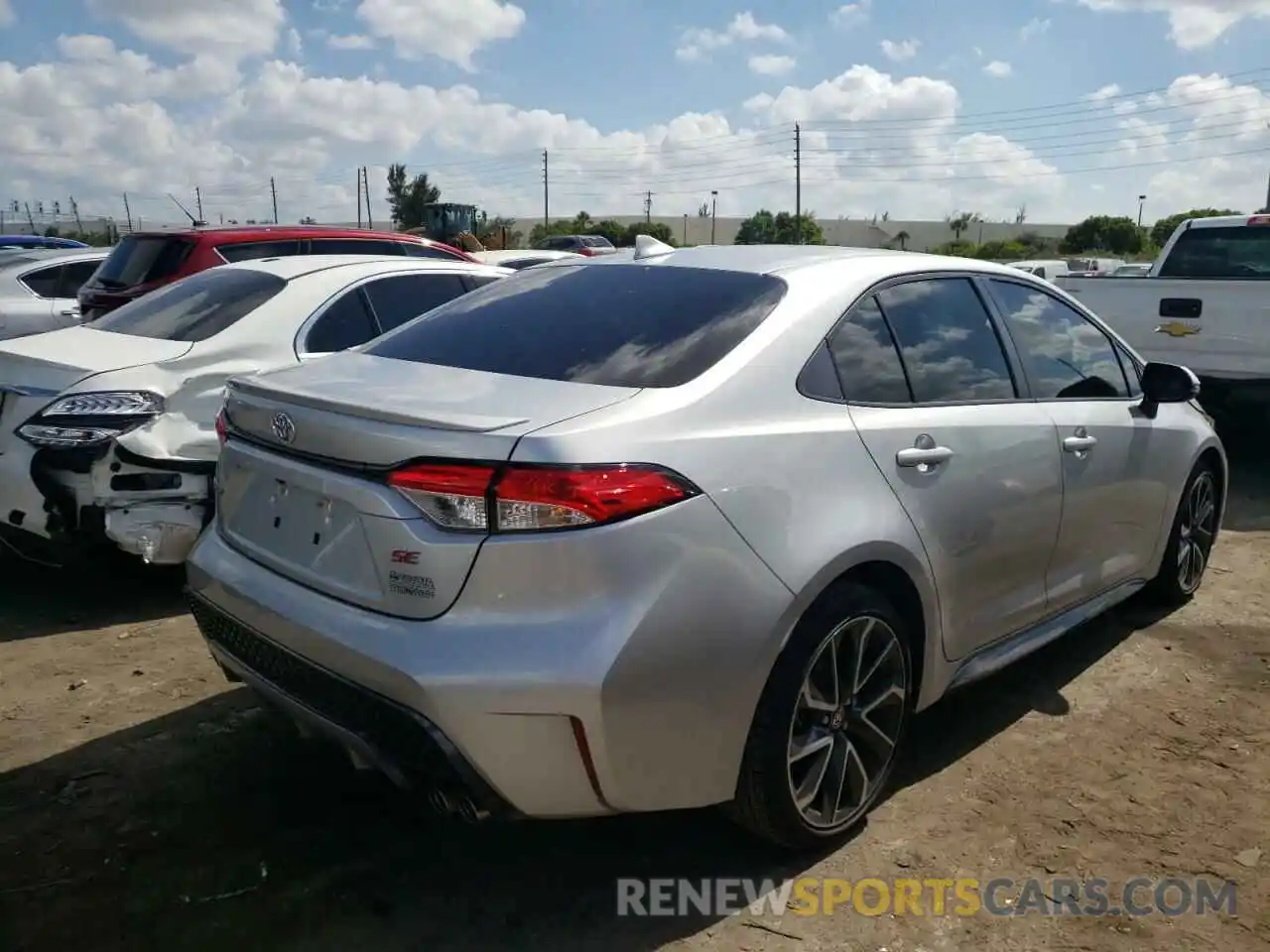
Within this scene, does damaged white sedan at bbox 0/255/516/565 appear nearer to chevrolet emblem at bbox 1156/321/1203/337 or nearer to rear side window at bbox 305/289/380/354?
rear side window at bbox 305/289/380/354

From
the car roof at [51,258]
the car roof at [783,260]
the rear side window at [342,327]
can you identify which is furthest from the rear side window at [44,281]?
the car roof at [783,260]

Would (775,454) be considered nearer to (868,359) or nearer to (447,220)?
(868,359)

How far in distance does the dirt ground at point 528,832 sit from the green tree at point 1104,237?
56.6 metres

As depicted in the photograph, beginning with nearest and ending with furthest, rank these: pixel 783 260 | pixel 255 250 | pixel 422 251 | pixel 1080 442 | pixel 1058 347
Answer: pixel 783 260, pixel 1080 442, pixel 1058 347, pixel 255 250, pixel 422 251

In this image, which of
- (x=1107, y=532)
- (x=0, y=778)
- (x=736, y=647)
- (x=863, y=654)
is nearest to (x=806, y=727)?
(x=863, y=654)

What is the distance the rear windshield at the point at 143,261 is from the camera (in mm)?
7324

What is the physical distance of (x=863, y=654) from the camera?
2840mm

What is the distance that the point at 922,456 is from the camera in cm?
295

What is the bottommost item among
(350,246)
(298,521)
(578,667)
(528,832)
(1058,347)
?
(528,832)

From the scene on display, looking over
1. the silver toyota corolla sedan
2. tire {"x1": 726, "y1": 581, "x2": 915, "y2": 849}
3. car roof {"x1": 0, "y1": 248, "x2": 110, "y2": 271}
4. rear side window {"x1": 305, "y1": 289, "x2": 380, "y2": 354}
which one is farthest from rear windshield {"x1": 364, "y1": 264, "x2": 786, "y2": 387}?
car roof {"x1": 0, "y1": 248, "x2": 110, "y2": 271}

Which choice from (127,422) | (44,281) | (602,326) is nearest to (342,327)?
(127,422)

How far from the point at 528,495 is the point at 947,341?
Result: 170 centimetres

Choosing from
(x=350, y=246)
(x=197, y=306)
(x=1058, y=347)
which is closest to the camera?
(x=1058, y=347)

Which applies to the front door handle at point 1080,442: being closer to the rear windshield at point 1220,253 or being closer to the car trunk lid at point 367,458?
the car trunk lid at point 367,458
